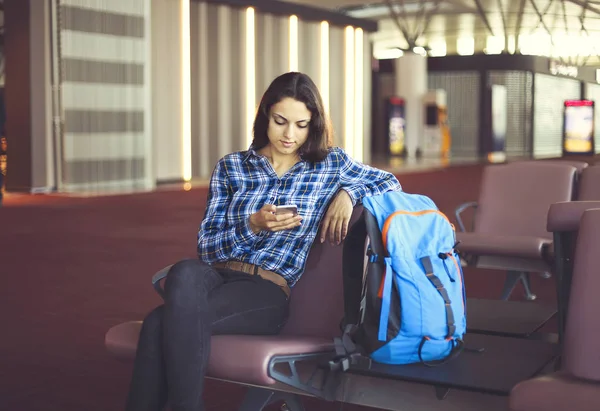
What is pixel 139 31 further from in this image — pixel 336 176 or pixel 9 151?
pixel 336 176

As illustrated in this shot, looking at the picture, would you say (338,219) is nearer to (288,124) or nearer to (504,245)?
(288,124)

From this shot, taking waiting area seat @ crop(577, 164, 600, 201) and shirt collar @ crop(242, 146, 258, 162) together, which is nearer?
shirt collar @ crop(242, 146, 258, 162)

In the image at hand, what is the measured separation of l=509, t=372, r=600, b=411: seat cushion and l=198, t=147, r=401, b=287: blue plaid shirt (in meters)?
1.05

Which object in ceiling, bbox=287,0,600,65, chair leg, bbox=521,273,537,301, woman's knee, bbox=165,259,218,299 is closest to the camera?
woman's knee, bbox=165,259,218,299

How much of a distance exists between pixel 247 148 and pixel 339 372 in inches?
500

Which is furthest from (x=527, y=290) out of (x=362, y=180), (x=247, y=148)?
(x=247, y=148)

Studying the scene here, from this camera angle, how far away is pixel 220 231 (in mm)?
3191

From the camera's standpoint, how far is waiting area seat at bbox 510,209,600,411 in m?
2.22

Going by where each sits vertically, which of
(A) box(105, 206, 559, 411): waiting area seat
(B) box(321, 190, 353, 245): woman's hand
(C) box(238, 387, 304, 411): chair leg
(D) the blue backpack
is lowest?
(C) box(238, 387, 304, 411): chair leg

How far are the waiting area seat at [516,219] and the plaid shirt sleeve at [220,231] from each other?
109 inches

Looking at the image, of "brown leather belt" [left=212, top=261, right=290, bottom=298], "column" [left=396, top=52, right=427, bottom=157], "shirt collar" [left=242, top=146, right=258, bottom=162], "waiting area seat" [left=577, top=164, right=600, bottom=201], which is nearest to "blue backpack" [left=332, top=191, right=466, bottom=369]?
"brown leather belt" [left=212, top=261, right=290, bottom=298]

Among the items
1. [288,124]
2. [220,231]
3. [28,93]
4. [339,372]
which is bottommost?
[339,372]

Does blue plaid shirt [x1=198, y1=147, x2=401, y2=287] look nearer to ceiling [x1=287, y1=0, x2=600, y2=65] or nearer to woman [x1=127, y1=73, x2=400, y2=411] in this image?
woman [x1=127, y1=73, x2=400, y2=411]

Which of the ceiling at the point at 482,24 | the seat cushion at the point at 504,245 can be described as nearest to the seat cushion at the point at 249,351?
the seat cushion at the point at 504,245
